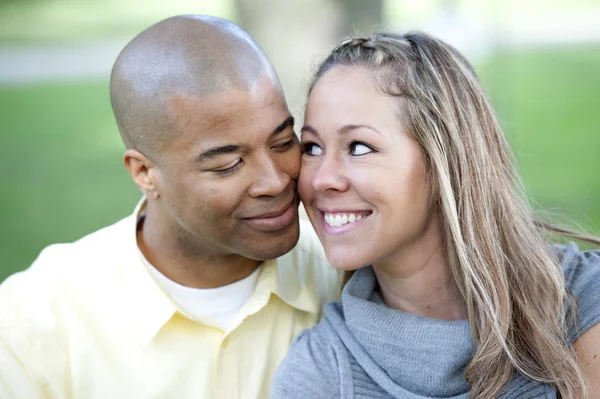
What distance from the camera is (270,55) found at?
17.6 feet

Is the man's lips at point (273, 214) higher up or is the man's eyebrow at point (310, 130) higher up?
the man's eyebrow at point (310, 130)

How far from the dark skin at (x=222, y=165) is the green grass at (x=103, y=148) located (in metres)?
4.22

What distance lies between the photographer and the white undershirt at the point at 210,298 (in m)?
3.04

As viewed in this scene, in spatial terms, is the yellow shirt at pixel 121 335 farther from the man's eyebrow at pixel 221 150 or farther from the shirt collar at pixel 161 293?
the man's eyebrow at pixel 221 150

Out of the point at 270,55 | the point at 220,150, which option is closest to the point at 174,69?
the point at 220,150

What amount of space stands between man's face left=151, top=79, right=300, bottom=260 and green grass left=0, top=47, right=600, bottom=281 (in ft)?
13.9

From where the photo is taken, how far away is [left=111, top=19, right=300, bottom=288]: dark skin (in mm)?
2873

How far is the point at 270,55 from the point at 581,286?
3043 mm

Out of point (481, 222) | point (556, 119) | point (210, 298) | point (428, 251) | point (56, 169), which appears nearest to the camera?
point (481, 222)

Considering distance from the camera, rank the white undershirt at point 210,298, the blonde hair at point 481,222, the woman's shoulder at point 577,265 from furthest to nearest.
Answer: the white undershirt at point 210,298
the woman's shoulder at point 577,265
the blonde hair at point 481,222

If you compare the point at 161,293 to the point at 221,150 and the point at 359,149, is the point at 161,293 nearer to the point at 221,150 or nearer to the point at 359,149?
the point at 221,150

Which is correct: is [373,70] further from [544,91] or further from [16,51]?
[16,51]

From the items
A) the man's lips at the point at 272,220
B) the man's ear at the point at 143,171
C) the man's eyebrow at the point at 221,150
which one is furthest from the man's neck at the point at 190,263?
the man's eyebrow at the point at 221,150

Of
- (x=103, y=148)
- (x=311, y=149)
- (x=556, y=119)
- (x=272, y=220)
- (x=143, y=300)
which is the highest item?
(x=311, y=149)
